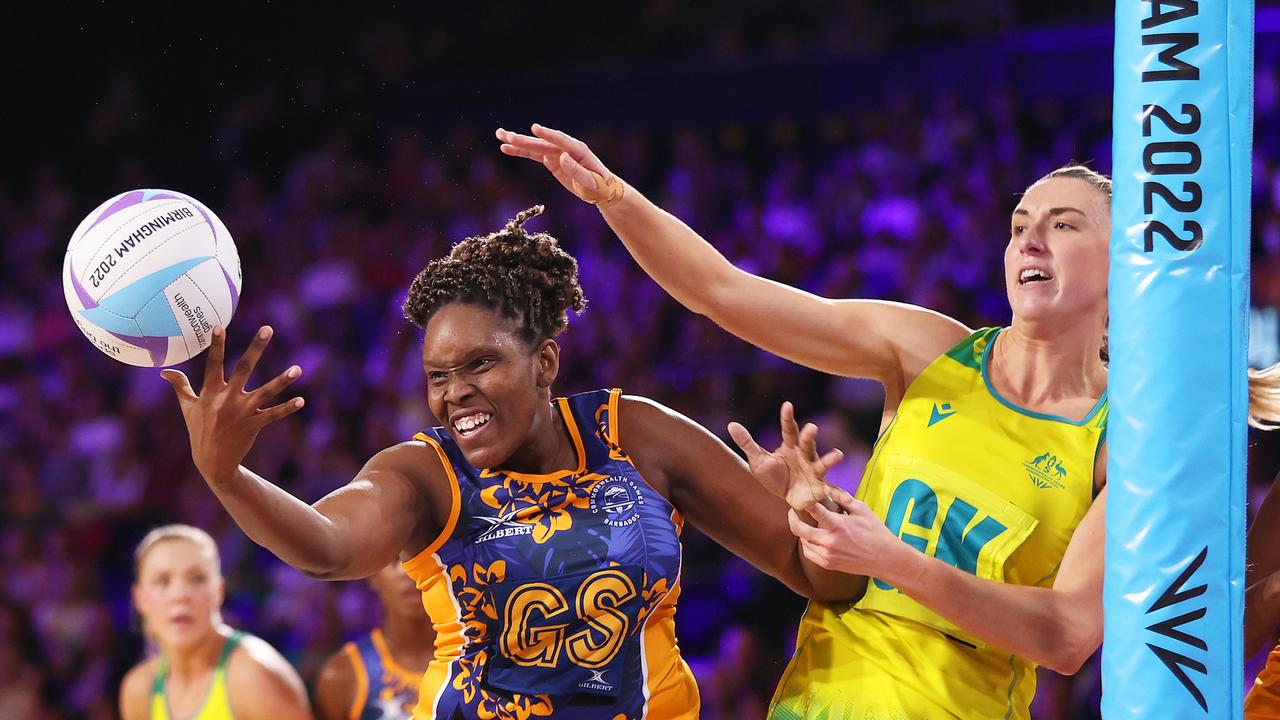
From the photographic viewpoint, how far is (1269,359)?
23.2 ft

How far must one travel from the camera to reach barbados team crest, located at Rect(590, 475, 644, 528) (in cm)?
289

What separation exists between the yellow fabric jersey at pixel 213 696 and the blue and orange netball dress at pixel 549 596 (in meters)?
2.82

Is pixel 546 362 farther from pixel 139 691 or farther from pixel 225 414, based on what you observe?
pixel 139 691

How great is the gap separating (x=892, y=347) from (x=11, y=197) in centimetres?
889

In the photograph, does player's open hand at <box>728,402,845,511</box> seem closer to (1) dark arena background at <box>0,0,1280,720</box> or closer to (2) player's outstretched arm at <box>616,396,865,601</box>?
(2) player's outstretched arm at <box>616,396,865,601</box>

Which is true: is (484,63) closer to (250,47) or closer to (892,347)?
(250,47)

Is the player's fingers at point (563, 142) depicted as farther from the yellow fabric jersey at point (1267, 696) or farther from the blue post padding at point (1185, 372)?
the yellow fabric jersey at point (1267, 696)

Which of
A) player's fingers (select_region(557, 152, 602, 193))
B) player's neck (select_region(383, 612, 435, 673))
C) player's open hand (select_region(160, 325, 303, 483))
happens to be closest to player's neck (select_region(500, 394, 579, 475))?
player's fingers (select_region(557, 152, 602, 193))

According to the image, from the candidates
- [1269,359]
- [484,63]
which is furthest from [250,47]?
[1269,359]

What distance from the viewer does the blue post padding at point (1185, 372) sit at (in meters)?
2.06

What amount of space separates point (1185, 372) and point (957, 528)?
0.82 metres

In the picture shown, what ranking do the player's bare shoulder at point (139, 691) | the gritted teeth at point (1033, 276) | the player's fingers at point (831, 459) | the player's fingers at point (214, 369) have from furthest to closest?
the player's bare shoulder at point (139, 691) < the gritted teeth at point (1033, 276) < the player's fingers at point (214, 369) < the player's fingers at point (831, 459)

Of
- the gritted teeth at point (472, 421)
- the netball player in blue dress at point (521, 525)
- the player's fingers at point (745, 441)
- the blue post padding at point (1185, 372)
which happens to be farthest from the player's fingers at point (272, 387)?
the blue post padding at point (1185, 372)

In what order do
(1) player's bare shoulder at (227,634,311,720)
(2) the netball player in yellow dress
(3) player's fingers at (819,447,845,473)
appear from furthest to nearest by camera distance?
(1) player's bare shoulder at (227,634,311,720) < (2) the netball player in yellow dress < (3) player's fingers at (819,447,845,473)
